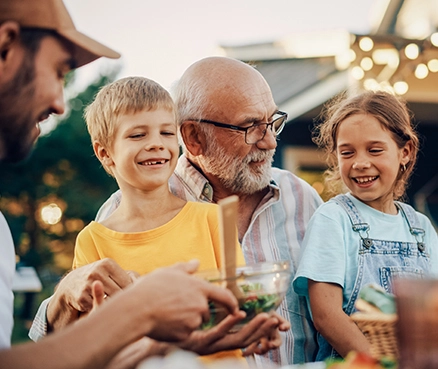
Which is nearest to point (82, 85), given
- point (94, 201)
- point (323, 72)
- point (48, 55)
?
point (94, 201)

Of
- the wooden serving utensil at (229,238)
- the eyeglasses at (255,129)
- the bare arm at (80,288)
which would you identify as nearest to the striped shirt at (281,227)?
the eyeglasses at (255,129)

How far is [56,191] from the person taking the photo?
64.1 feet

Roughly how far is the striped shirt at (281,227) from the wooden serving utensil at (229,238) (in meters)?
1.15

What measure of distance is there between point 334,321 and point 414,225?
0.61 meters

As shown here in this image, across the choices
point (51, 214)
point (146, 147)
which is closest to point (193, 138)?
point (146, 147)

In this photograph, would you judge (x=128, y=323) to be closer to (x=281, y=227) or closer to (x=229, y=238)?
(x=229, y=238)

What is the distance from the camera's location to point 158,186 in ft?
7.40

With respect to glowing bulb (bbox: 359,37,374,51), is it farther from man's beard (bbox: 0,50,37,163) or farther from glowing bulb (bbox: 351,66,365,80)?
man's beard (bbox: 0,50,37,163)

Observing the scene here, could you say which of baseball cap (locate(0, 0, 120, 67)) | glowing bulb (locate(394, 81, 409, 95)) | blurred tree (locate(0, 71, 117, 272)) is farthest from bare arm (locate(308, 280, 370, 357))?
blurred tree (locate(0, 71, 117, 272))

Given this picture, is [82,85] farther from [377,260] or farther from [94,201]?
[377,260]

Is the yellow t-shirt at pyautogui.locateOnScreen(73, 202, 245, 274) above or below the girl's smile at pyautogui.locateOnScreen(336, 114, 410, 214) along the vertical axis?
below

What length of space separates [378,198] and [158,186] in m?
0.92

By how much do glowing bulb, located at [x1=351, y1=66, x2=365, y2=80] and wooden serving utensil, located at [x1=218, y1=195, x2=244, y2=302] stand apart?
19.2ft

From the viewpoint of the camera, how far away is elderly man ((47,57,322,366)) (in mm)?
2805
